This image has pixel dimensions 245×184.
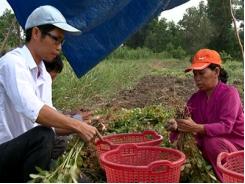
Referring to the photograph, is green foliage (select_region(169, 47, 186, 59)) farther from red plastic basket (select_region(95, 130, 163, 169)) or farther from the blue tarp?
red plastic basket (select_region(95, 130, 163, 169))

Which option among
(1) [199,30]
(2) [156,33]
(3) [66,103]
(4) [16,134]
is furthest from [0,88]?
(2) [156,33]

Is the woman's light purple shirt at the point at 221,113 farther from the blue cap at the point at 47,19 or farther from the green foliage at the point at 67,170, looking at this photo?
the blue cap at the point at 47,19

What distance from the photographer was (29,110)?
2.43m

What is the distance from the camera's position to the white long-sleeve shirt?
2.45 meters

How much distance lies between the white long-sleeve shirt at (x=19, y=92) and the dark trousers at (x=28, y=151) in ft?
0.34

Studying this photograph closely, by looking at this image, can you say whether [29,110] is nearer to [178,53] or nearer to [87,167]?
[87,167]

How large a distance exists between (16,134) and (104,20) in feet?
4.07

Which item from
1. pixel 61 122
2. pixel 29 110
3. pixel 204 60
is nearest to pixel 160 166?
pixel 61 122

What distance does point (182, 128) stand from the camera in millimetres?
2816

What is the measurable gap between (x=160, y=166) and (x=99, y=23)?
1.56 metres

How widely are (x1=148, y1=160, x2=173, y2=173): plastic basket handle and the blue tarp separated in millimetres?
1489

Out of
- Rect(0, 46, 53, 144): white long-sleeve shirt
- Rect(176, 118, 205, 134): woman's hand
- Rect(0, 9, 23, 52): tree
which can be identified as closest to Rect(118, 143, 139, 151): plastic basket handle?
Rect(176, 118, 205, 134): woman's hand

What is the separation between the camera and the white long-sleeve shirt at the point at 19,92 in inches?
96.3

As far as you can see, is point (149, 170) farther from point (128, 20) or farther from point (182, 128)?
point (128, 20)
